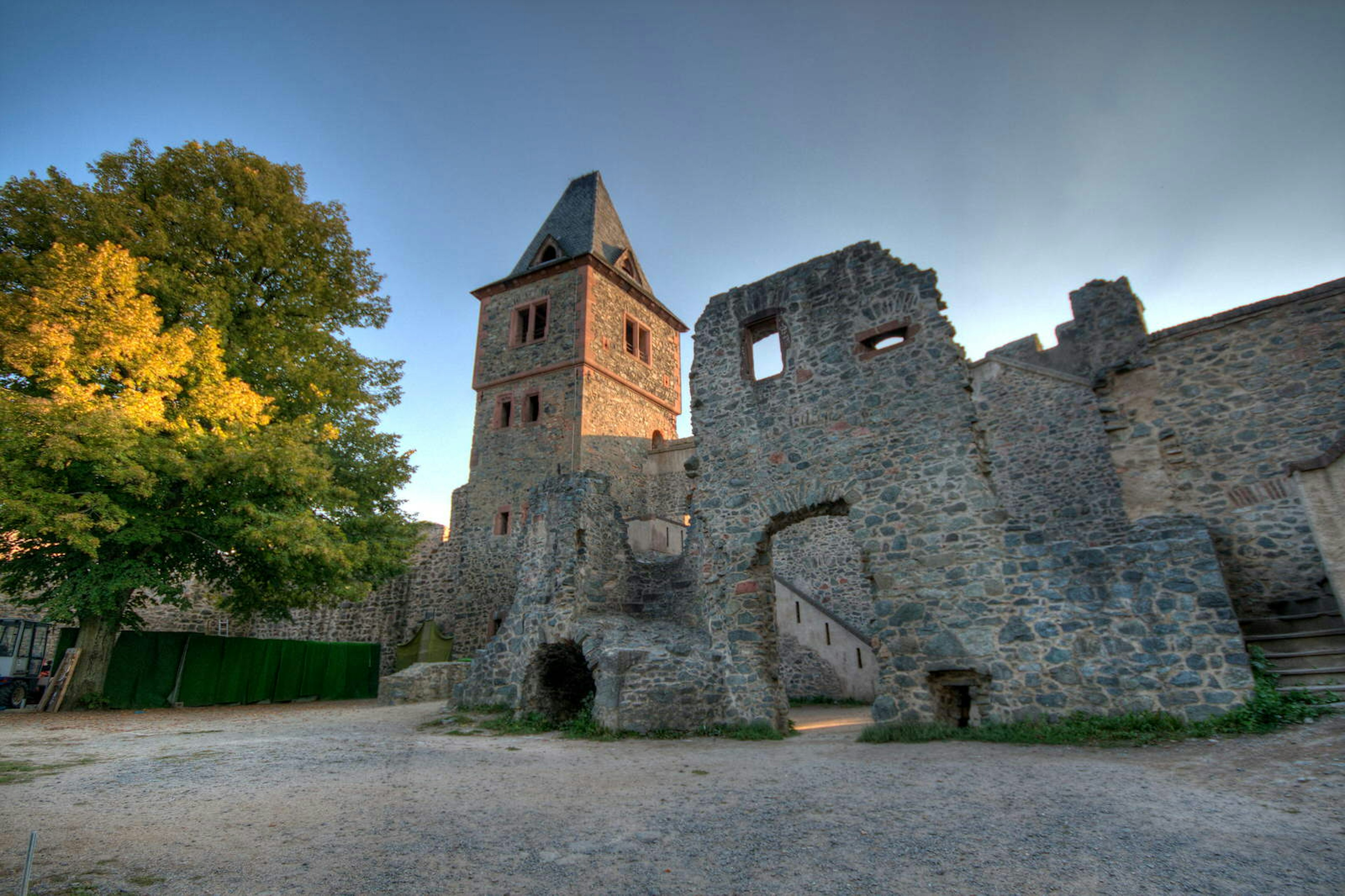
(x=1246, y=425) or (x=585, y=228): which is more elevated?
(x=585, y=228)

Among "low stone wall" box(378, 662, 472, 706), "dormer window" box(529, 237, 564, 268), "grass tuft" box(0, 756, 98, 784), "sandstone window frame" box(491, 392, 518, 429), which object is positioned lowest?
"grass tuft" box(0, 756, 98, 784)

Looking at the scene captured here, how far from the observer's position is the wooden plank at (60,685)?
11.7m

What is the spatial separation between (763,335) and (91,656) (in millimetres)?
14151

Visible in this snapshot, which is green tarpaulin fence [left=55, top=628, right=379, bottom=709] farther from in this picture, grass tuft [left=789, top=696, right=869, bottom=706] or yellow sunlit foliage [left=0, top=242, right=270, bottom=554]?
grass tuft [left=789, top=696, right=869, bottom=706]

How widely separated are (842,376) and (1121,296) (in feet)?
32.0

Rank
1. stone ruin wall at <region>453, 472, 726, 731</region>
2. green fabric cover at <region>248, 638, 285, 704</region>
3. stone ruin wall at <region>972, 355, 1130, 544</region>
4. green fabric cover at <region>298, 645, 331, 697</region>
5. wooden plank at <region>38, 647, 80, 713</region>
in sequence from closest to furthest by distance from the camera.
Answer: stone ruin wall at <region>453, 472, 726, 731</region> → wooden plank at <region>38, 647, 80, 713</region> → stone ruin wall at <region>972, 355, 1130, 544</region> → green fabric cover at <region>248, 638, 285, 704</region> → green fabric cover at <region>298, 645, 331, 697</region>

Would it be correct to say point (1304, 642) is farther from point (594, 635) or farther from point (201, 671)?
point (201, 671)

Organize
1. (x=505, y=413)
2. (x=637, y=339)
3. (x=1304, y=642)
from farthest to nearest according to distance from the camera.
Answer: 1. (x=637, y=339)
2. (x=505, y=413)
3. (x=1304, y=642)

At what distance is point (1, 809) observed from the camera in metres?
4.30

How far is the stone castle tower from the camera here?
20.3 m

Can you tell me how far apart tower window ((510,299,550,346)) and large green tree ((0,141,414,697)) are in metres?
7.35

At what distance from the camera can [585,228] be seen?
24.4 meters

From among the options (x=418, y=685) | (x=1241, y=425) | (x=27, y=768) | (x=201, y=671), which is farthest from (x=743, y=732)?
(x=201, y=671)

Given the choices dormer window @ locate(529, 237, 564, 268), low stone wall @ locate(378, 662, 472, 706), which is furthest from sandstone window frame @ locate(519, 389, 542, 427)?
low stone wall @ locate(378, 662, 472, 706)
